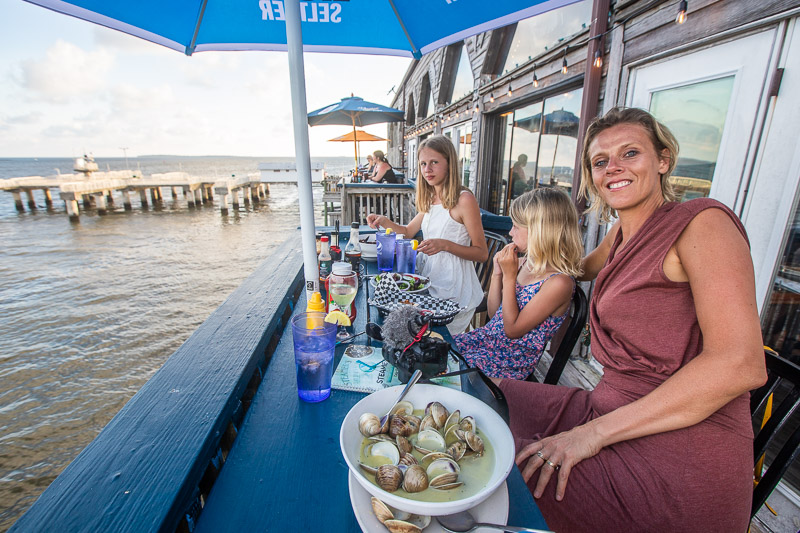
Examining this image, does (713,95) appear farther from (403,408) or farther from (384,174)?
(384,174)

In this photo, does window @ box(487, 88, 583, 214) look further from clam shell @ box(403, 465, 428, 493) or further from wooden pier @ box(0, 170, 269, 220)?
wooden pier @ box(0, 170, 269, 220)

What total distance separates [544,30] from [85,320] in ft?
24.8

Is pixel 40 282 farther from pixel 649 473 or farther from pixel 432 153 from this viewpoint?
pixel 649 473

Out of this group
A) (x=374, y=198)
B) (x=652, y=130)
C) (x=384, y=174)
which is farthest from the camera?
(x=384, y=174)

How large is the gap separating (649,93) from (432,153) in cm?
160

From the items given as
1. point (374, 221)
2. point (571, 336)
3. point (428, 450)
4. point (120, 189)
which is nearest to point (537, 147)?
point (374, 221)

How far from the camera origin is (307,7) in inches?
77.7

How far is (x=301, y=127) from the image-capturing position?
1.30 meters

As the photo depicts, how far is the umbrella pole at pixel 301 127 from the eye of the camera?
1.25 meters

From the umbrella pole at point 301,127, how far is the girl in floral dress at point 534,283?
3.15 ft

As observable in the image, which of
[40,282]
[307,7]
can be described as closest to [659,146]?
[307,7]

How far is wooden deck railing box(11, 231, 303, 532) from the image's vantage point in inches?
24.7

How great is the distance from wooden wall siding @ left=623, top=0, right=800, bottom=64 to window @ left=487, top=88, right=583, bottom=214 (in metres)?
0.83

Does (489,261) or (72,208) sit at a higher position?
(489,261)
